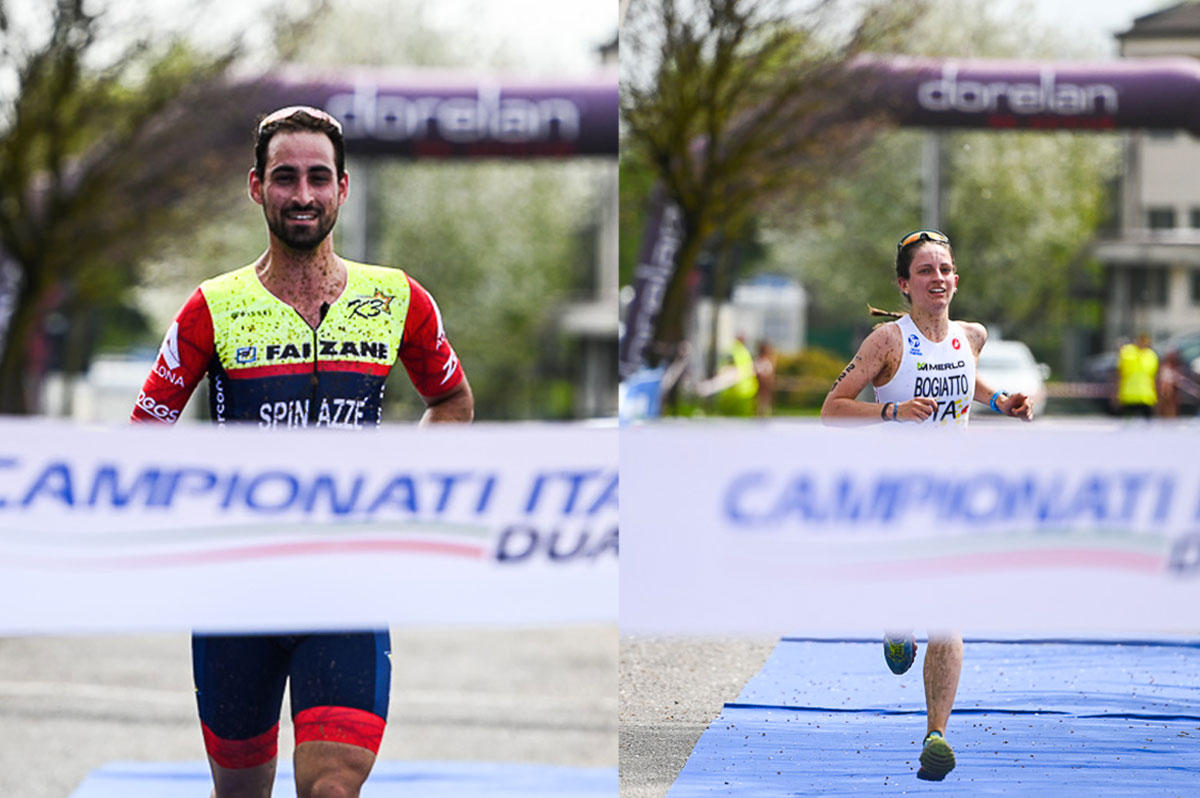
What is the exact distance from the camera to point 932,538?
3957 mm

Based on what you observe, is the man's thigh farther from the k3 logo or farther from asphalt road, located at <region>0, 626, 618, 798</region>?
asphalt road, located at <region>0, 626, 618, 798</region>

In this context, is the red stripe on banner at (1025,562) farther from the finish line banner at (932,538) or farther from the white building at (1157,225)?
the white building at (1157,225)

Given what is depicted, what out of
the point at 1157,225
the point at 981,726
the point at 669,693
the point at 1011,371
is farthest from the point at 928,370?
the point at 1157,225

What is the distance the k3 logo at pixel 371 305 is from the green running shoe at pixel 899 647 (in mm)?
1350

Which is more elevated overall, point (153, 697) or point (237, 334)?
point (237, 334)

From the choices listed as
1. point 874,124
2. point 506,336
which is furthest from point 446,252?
point 874,124

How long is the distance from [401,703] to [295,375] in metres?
4.37

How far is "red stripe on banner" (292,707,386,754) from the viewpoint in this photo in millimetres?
3633

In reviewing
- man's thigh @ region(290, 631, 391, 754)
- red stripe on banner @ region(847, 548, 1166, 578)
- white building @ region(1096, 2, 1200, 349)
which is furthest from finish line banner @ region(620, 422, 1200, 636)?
white building @ region(1096, 2, 1200, 349)

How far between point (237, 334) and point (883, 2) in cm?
702

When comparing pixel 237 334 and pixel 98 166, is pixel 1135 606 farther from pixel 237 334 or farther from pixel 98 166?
pixel 98 166

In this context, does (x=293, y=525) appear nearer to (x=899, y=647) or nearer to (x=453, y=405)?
(x=453, y=405)

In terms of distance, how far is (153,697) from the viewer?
796 cm

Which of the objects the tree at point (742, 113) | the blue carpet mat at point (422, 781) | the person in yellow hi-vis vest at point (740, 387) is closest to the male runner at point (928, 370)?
the blue carpet mat at point (422, 781)
